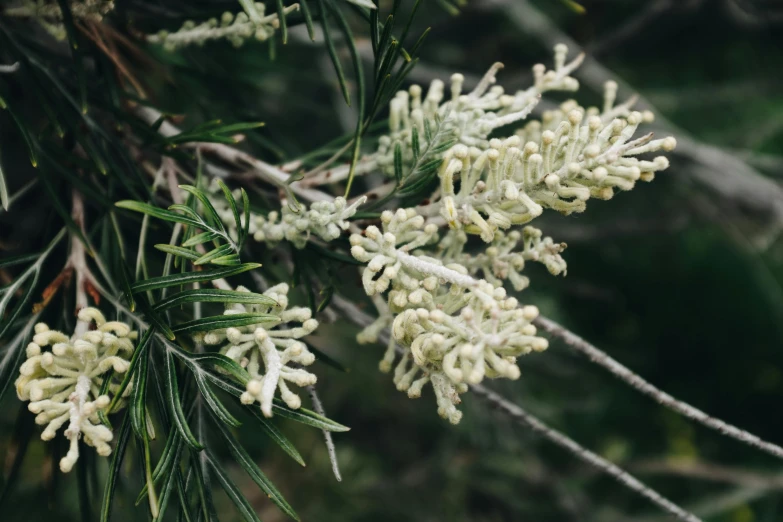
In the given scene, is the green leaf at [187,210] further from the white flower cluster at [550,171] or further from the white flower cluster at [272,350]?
the white flower cluster at [550,171]

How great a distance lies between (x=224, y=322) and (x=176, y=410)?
80 millimetres

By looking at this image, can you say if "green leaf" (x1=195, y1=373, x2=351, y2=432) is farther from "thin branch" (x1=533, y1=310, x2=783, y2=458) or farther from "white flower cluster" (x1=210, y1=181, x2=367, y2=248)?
"thin branch" (x1=533, y1=310, x2=783, y2=458)

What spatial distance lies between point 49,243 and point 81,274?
0.26ft

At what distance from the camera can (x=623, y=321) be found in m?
1.75

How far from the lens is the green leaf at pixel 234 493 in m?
0.48

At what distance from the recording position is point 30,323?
551 mm

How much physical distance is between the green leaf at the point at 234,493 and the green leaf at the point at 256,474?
20 mm

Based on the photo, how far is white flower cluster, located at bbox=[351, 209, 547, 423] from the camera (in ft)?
1.34

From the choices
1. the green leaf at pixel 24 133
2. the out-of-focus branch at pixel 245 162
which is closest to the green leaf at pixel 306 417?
the out-of-focus branch at pixel 245 162

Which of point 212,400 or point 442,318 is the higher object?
point 442,318

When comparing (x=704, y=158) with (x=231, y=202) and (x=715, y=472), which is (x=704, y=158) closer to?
(x=715, y=472)

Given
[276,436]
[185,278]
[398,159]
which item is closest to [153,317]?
[185,278]

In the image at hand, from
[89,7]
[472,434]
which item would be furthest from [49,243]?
[472,434]

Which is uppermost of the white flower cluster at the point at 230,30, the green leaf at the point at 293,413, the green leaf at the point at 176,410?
the white flower cluster at the point at 230,30
